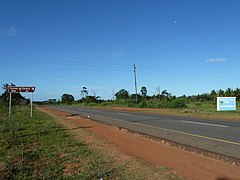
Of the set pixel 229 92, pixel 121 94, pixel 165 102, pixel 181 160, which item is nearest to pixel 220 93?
pixel 229 92

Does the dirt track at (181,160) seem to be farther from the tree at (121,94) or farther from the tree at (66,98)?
the tree at (66,98)

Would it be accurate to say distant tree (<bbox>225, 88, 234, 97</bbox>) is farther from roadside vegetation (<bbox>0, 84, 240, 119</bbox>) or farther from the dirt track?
the dirt track

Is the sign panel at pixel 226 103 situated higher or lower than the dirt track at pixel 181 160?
higher

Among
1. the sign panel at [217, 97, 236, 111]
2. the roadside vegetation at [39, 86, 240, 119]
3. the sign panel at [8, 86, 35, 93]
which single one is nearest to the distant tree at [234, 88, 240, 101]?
the roadside vegetation at [39, 86, 240, 119]

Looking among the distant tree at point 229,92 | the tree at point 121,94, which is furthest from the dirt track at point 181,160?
the tree at point 121,94

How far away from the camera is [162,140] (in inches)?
420

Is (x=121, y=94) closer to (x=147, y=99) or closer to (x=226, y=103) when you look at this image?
(x=147, y=99)

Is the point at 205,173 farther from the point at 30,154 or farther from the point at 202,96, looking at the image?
the point at 202,96

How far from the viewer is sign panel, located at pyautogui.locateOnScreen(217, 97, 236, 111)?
32688 millimetres

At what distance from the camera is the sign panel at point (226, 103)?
107 feet

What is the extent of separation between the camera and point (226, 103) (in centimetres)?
3288

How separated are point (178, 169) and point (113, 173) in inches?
59.9

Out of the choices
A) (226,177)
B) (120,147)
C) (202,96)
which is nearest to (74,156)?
(120,147)

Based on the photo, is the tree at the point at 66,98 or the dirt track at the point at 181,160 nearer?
the dirt track at the point at 181,160
